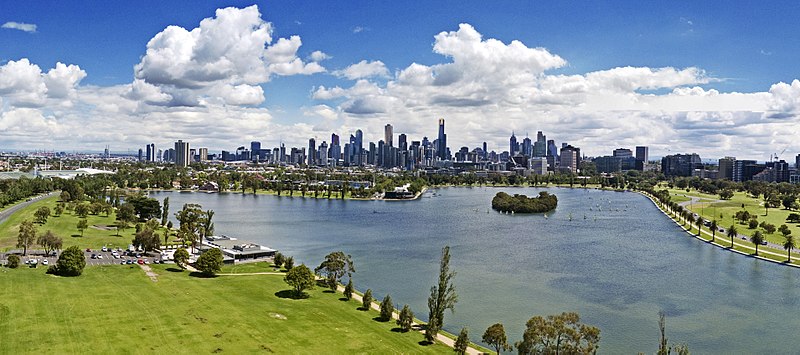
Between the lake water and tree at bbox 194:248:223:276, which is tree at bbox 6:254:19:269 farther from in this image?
the lake water

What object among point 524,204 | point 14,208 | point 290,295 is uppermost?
point 524,204

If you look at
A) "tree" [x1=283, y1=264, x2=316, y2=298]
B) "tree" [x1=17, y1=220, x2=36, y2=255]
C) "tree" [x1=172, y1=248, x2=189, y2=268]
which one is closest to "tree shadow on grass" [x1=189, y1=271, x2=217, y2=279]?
"tree" [x1=172, y1=248, x2=189, y2=268]

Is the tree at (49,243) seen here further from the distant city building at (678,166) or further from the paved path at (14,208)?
the distant city building at (678,166)

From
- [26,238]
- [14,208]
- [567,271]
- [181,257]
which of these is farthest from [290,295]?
[14,208]

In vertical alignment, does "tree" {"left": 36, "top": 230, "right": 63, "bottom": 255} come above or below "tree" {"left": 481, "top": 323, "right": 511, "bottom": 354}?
above

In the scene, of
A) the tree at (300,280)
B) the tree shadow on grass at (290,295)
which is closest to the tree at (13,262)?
the tree shadow on grass at (290,295)

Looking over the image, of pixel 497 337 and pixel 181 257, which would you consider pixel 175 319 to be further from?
pixel 497 337
